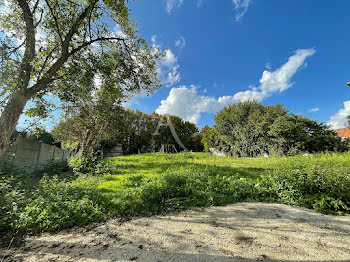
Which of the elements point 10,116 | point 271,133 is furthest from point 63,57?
point 271,133

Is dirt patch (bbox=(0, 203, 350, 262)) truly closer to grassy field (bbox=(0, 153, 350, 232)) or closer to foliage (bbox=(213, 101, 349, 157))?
grassy field (bbox=(0, 153, 350, 232))

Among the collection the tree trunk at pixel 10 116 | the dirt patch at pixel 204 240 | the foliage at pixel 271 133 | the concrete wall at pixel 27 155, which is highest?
the foliage at pixel 271 133

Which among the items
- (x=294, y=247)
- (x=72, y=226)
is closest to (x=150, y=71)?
(x=72, y=226)

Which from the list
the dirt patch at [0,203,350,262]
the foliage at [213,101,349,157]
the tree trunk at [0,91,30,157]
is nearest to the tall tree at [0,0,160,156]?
the tree trunk at [0,91,30,157]

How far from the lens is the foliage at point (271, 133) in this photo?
10953mm

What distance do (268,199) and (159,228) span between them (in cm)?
247

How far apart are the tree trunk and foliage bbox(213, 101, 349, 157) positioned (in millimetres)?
13379

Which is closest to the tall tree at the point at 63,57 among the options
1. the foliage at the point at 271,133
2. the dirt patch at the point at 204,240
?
the dirt patch at the point at 204,240

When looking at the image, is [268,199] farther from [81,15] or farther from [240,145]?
[240,145]

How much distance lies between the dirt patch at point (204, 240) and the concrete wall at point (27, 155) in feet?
17.6

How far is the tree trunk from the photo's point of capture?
2.86m

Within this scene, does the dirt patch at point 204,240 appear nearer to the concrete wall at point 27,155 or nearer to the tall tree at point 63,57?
the tall tree at point 63,57

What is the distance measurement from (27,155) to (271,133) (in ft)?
48.4

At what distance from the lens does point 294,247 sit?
1719 millimetres
